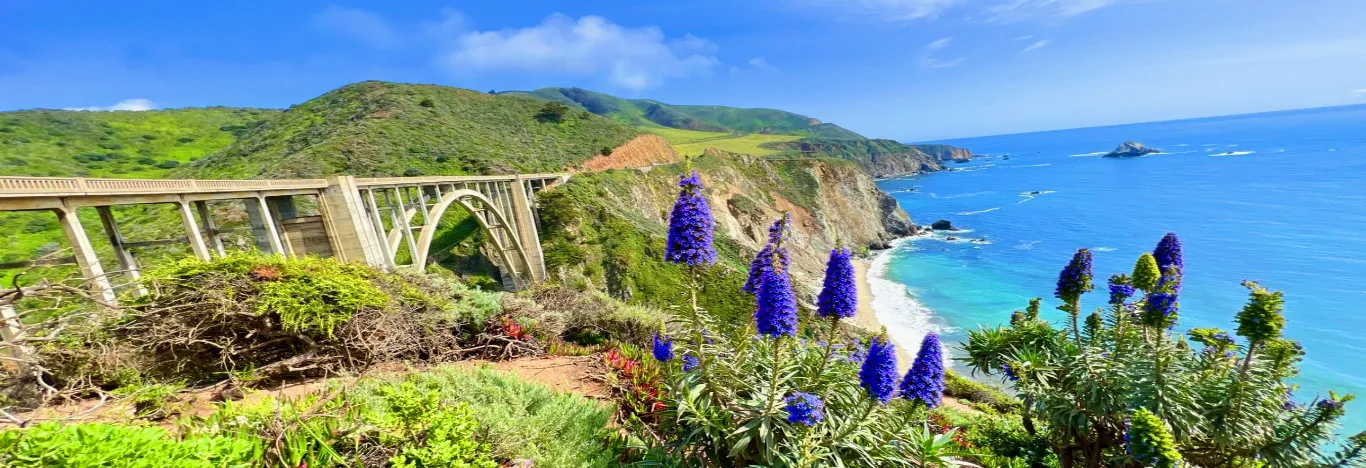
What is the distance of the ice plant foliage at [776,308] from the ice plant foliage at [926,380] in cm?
126

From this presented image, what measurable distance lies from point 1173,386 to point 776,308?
5.40m

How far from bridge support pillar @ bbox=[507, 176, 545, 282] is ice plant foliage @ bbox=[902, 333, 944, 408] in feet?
102

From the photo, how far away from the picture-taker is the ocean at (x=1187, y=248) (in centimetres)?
3466

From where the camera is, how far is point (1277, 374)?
540 centimetres

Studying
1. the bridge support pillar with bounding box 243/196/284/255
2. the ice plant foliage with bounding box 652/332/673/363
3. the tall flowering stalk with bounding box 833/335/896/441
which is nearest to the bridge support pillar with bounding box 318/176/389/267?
the bridge support pillar with bounding box 243/196/284/255

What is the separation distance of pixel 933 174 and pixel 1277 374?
551 ft

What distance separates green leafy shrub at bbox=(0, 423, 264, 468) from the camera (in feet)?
9.23

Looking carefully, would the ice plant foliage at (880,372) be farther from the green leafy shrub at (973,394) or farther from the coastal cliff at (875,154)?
the coastal cliff at (875,154)

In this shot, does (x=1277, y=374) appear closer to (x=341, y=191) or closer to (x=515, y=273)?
(x=341, y=191)

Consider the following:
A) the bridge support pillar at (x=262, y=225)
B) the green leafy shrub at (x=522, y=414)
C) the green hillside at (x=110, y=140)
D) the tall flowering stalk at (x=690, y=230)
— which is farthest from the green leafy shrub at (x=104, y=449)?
the green hillside at (x=110, y=140)

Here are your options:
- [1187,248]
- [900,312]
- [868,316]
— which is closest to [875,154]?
[1187,248]

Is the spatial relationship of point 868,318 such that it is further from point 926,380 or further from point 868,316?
point 926,380

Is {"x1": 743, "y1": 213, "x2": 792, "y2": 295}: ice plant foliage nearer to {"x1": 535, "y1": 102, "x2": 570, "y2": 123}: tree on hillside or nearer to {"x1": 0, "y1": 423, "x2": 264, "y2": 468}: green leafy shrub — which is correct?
{"x1": 0, "y1": 423, "x2": 264, "y2": 468}: green leafy shrub

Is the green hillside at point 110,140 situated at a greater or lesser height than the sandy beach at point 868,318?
greater
